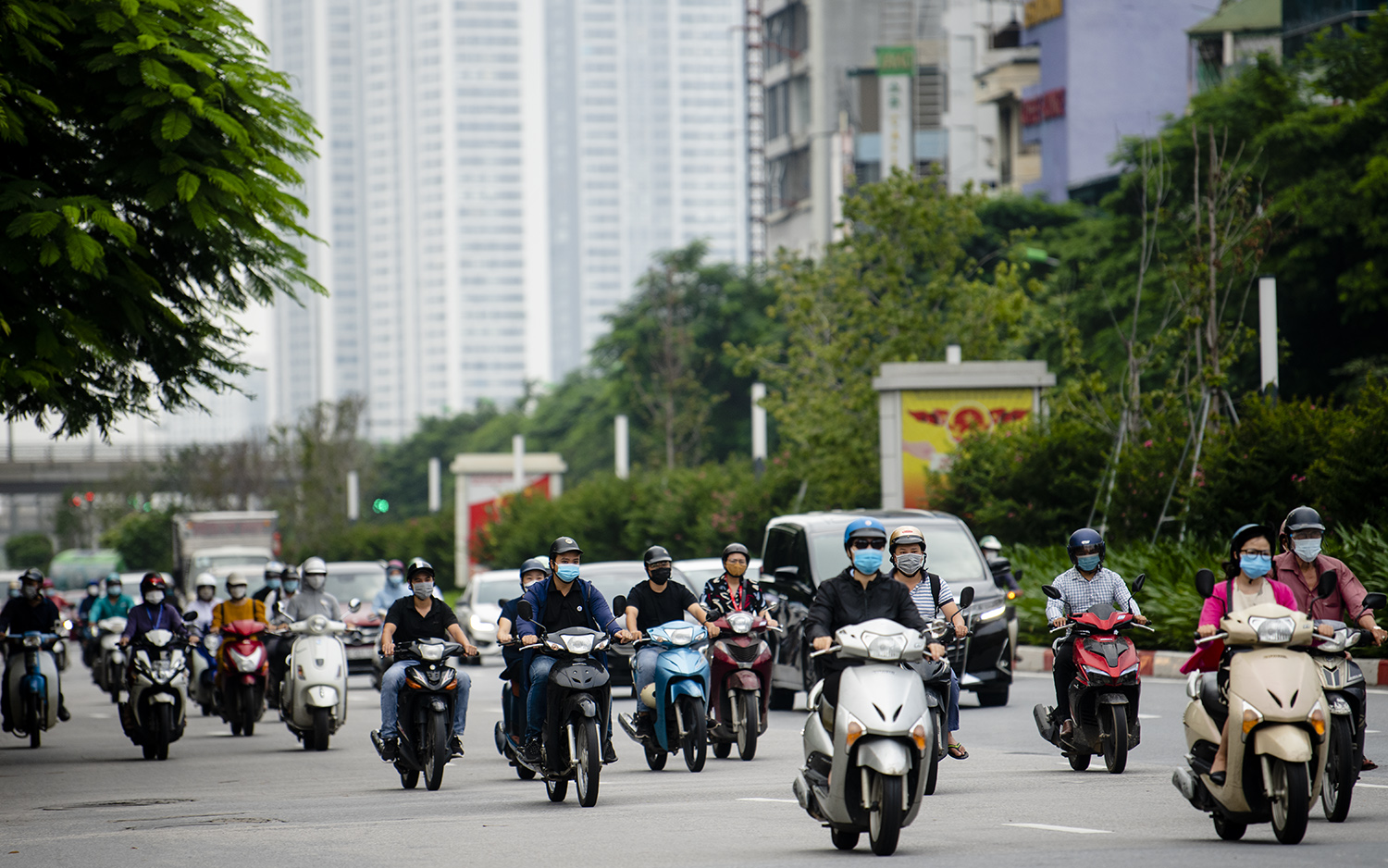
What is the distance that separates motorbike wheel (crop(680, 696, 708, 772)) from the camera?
1338 cm

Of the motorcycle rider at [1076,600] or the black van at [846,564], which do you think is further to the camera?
the black van at [846,564]

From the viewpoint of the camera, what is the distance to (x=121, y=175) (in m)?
14.5

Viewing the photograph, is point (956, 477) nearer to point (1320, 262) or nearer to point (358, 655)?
point (358, 655)

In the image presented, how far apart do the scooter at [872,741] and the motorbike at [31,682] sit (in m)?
11.4

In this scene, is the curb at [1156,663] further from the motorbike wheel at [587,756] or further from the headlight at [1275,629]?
the headlight at [1275,629]

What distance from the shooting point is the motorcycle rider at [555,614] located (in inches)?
472

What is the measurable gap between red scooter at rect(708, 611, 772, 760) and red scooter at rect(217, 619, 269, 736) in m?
5.59

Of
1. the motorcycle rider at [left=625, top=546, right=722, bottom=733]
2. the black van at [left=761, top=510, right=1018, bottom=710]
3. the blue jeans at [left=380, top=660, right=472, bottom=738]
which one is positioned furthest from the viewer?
the black van at [left=761, top=510, right=1018, bottom=710]

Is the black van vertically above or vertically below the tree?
below

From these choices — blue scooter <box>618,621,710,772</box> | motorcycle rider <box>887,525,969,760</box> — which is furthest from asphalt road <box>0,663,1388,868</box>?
motorcycle rider <box>887,525,969,760</box>

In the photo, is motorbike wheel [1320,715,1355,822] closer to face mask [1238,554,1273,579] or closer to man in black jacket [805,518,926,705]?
face mask [1238,554,1273,579]

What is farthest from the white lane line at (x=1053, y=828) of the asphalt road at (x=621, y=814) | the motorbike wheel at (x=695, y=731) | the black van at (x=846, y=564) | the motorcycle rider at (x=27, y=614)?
the motorcycle rider at (x=27, y=614)

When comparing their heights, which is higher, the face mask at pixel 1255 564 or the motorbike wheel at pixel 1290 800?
the face mask at pixel 1255 564

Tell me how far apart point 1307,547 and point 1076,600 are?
264 cm
